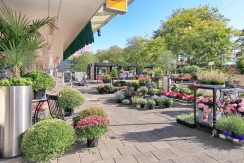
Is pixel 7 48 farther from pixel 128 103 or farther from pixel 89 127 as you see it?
pixel 128 103

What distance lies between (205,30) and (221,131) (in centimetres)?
1672

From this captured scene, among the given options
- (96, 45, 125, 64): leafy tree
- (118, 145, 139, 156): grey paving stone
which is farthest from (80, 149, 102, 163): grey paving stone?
(96, 45, 125, 64): leafy tree

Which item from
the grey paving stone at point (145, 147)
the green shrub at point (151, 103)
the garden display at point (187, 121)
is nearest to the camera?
the grey paving stone at point (145, 147)

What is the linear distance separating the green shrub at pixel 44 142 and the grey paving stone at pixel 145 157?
107cm

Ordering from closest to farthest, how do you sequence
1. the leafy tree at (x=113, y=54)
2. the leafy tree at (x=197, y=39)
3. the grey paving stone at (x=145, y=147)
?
the grey paving stone at (x=145, y=147) → the leafy tree at (x=197, y=39) → the leafy tree at (x=113, y=54)

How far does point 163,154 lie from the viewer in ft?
10.5

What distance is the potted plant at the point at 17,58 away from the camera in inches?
112

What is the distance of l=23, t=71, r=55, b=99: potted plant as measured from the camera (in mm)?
3895

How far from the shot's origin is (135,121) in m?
5.40

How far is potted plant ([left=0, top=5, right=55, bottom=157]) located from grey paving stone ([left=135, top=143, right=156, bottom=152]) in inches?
70.0

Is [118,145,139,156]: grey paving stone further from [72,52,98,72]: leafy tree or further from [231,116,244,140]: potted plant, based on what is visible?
[72,52,98,72]: leafy tree

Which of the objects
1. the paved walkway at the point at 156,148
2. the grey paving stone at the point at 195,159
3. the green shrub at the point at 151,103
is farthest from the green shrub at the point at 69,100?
the grey paving stone at the point at 195,159

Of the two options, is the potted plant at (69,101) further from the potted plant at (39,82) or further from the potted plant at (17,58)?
the potted plant at (17,58)

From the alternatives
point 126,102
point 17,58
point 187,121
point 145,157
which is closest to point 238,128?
point 187,121
